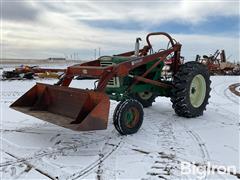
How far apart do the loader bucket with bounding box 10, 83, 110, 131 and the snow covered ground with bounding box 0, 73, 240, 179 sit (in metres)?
0.33

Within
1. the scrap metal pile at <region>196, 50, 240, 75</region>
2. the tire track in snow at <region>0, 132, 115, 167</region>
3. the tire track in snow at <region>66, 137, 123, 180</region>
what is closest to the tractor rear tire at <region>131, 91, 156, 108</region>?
the tire track in snow at <region>66, 137, 123, 180</region>

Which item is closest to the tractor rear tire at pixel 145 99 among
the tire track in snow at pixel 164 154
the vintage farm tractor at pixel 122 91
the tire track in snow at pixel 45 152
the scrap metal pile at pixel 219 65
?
the vintage farm tractor at pixel 122 91

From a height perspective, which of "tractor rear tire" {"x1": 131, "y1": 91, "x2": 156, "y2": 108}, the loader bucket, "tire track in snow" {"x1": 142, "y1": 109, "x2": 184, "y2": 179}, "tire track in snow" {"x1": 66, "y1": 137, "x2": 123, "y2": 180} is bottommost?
"tire track in snow" {"x1": 66, "y1": 137, "x2": 123, "y2": 180}

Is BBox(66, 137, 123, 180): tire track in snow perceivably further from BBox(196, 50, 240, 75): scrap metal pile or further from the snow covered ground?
BBox(196, 50, 240, 75): scrap metal pile

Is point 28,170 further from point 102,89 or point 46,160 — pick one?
point 102,89

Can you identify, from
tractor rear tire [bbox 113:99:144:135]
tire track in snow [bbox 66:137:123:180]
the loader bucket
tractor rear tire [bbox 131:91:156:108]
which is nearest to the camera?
tire track in snow [bbox 66:137:123:180]

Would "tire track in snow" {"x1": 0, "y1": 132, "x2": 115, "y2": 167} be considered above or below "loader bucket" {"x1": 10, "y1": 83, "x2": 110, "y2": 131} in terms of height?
below

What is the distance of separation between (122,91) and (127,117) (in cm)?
93

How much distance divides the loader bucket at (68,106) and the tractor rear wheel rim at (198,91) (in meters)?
2.78

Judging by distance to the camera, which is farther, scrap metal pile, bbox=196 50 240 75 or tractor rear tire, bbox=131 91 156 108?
scrap metal pile, bbox=196 50 240 75

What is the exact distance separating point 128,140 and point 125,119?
350 millimetres

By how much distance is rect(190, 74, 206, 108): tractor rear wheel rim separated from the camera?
717 cm

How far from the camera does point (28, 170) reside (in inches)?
154

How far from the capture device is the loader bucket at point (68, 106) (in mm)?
4675
